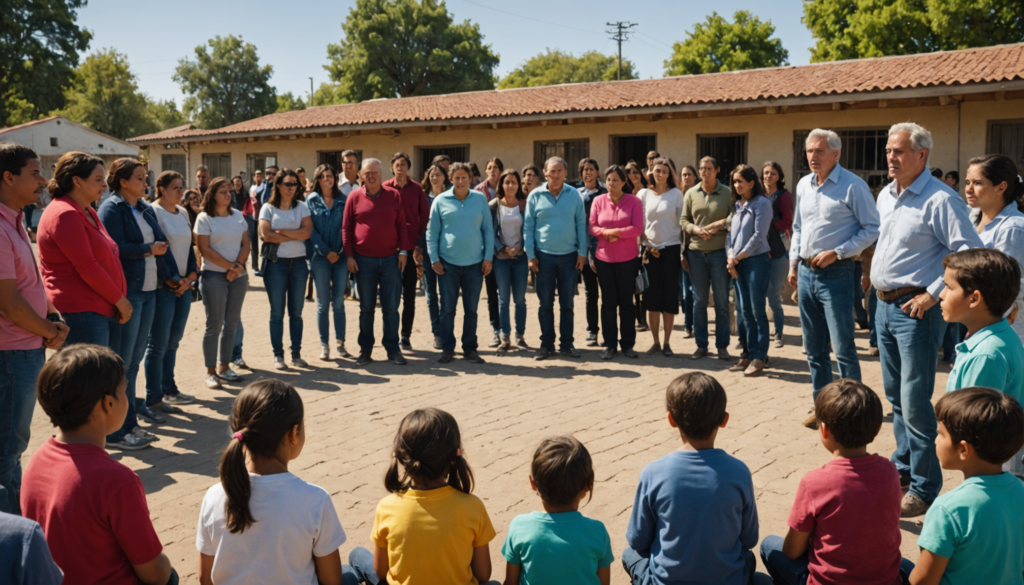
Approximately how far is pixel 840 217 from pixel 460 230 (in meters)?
3.93

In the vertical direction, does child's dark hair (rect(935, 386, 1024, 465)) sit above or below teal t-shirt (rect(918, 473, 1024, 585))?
above

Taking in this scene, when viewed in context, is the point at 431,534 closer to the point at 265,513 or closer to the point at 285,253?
the point at 265,513

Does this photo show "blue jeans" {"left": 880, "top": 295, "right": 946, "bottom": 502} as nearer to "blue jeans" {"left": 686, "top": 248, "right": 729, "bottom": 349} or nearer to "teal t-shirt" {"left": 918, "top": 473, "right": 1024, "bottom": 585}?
"teal t-shirt" {"left": 918, "top": 473, "right": 1024, "bottom": 585}

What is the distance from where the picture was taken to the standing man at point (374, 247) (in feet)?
26.9

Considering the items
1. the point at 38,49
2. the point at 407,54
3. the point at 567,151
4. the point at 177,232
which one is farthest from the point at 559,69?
the point at 177,232

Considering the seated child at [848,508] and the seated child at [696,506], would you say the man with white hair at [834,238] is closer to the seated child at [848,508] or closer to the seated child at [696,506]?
the seated child at [848,508]

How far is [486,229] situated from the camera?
8.42 metres

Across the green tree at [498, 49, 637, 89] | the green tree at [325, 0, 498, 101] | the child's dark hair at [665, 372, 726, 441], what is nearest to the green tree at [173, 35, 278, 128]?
the green tree at [325, 0, 498, 101]

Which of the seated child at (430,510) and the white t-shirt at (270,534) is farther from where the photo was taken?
the seated child at (430,510)

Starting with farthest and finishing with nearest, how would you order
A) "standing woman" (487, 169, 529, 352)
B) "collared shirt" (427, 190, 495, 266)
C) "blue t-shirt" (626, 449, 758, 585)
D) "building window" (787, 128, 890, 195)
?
"building window" (787, 128, 890, 195) → "standing woman" (487, 169, 529, 352) → "collared shirt" (427, 190, 495, 266) → "blue t-shirt" (626, 449, 758, 585)

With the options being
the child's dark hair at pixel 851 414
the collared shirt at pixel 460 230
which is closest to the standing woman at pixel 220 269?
the collared shirt at pixel 460 230

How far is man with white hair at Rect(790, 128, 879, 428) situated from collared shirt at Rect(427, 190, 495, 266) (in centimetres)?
356

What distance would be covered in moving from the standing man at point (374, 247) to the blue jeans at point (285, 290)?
0.55 metres

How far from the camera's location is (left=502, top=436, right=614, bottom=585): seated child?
107 inches
